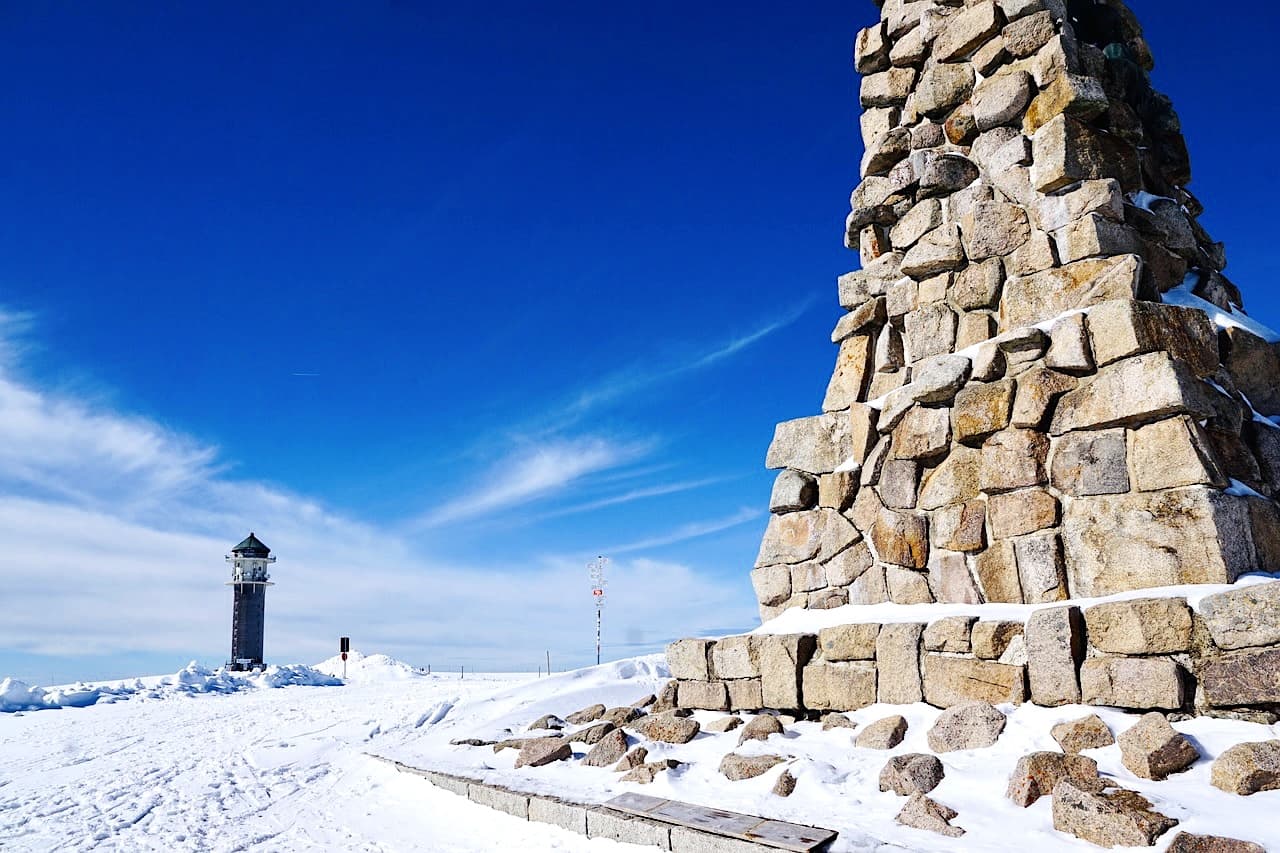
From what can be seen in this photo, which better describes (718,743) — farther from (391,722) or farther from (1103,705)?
(391,722)

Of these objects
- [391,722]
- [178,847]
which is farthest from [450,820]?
[391,722]

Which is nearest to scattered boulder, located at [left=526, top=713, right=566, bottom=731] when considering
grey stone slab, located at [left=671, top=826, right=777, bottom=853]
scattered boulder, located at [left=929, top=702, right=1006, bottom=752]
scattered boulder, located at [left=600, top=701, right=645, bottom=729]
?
scattered boulder, located at [left=600, top=701, right=645, bottom=729]

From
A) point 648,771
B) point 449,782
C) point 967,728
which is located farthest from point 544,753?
point 967,728

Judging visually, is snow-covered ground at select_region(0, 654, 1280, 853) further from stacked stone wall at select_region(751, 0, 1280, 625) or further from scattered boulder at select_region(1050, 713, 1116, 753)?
stacked stone wall at select_region(751, 0, 1280, 625)

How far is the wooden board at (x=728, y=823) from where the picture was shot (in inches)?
155

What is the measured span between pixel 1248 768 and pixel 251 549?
3431cm

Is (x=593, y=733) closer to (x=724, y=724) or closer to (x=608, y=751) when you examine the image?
(x=608, y=751)

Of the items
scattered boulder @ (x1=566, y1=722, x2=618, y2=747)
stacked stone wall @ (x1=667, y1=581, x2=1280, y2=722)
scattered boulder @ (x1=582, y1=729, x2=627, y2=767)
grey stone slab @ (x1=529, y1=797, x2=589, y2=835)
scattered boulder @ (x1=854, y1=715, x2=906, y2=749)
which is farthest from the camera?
scattered boulder @ (x1=566, y1=722, x2=618, y2=747)

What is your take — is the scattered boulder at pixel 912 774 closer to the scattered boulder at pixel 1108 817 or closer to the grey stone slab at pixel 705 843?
the scattered boulder at pixel 1108 817

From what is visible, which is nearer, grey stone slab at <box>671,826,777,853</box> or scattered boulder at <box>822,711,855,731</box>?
grey stone slab at <box>671,826,777,853</box>

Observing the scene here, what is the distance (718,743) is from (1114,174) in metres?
5.06

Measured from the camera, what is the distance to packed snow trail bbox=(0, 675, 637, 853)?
560cm

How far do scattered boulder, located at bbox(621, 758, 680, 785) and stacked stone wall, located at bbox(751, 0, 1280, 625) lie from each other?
71.9 inches

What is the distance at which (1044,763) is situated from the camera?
4172 mm
